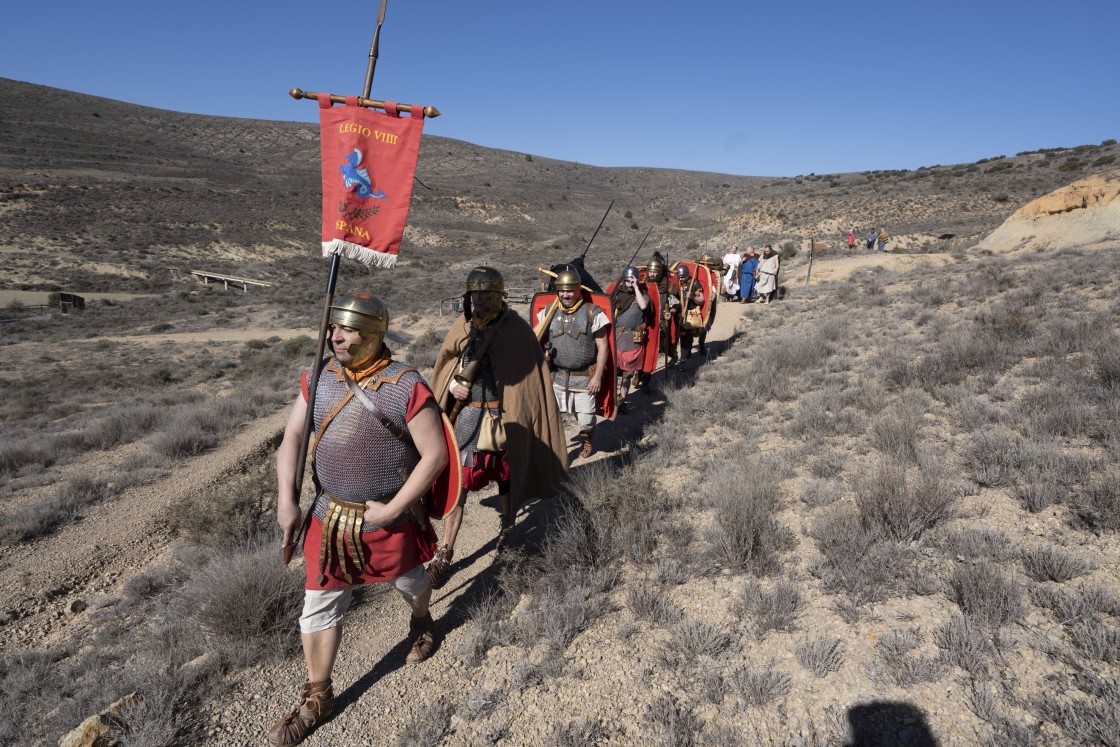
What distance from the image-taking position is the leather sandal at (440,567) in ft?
12.8

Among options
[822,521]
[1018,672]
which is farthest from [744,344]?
[1018,672]

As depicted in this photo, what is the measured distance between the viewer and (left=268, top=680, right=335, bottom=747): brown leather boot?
261cm

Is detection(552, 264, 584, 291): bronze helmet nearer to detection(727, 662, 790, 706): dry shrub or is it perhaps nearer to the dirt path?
the dirt path

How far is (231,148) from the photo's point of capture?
74.4 metres

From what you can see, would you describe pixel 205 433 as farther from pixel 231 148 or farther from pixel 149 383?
pixel 231 148

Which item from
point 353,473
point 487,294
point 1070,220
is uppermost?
point 1070,220

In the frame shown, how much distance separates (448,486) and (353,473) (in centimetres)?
51

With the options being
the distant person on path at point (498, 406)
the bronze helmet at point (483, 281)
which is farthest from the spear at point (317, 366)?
the distant person on path at point (498, 406)

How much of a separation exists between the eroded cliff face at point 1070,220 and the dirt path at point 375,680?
1915 centimetres

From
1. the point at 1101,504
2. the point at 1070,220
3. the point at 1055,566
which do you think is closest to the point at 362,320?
the point at 1055,566

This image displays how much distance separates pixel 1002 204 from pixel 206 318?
44573mm

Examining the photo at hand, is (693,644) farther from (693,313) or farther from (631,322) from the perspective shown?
(693,313)

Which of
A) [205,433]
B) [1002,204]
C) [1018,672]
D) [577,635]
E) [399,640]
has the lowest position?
[205,433]

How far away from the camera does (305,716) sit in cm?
267
